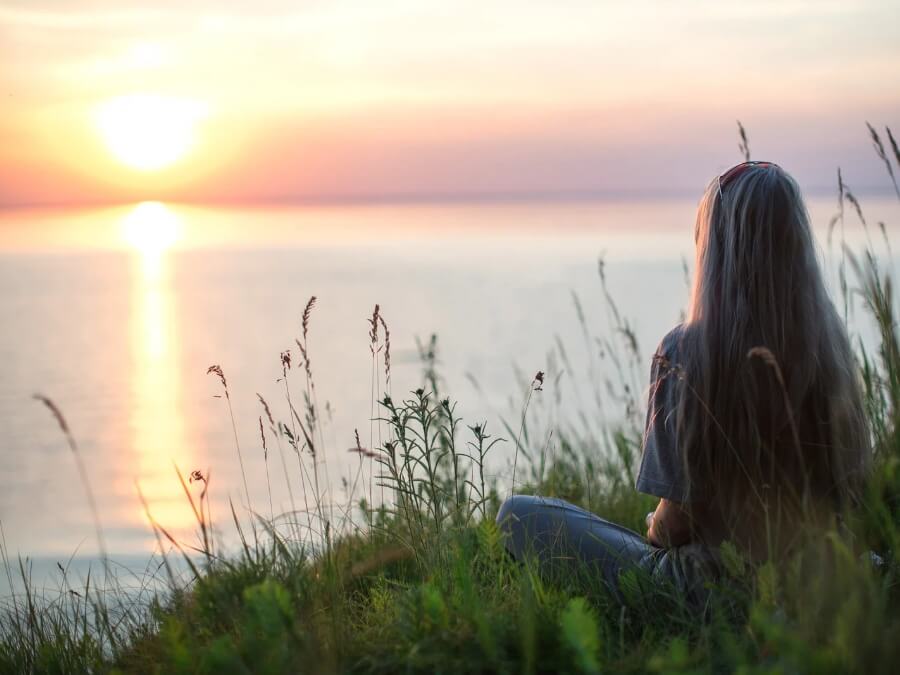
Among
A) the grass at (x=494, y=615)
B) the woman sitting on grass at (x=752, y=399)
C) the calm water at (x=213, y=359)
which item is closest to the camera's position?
the grass at (x=494, y=615)

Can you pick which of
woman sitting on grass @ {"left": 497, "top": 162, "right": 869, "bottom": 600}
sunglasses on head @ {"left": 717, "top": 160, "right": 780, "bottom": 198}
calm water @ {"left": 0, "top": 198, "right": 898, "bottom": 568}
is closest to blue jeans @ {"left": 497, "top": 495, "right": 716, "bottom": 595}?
woman sitting on grass @ {"left": 497, "top": 162, "right": 869, "bottom": 600}

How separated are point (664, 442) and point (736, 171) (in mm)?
714

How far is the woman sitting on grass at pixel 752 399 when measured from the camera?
2.12 m

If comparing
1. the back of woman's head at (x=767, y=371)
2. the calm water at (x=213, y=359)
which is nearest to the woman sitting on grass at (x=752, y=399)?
the back of woman's head at (x=767, y=371)

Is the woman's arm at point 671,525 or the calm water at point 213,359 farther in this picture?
the calm water at point 213,359

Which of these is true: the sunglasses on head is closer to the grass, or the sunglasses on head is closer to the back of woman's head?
the back of woman's head

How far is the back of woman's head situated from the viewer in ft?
6.97

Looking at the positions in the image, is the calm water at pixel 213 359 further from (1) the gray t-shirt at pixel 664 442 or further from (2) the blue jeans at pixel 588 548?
(1) the gray t-shirt at pixel 664 442

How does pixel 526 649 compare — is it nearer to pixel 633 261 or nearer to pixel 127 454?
pixel 127 454

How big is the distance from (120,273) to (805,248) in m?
24.6

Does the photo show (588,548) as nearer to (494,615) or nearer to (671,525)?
(671,525)

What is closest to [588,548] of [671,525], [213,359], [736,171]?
[671,525]

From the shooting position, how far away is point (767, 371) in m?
2.13

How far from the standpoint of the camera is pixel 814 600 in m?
1.64
